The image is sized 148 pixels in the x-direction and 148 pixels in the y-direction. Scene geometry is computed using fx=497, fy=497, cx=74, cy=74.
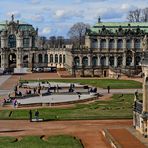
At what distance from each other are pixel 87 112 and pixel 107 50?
84401mm

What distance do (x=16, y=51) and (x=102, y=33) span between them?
141ft

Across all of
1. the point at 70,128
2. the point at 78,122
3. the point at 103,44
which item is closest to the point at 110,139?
the point at 70,128

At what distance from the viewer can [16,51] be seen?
17950 cm

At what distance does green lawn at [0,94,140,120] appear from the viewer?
61.1 metres

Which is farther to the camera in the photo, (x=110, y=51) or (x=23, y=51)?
(x=23, y=51)

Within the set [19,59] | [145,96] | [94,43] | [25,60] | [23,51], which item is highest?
[94,43]

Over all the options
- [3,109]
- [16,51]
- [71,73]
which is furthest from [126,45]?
[3,109]

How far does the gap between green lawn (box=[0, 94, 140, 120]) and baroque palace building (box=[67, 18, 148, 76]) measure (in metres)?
70.2

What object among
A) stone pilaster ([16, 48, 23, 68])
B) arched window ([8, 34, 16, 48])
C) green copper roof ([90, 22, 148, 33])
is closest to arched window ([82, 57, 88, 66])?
green copper roof ([90, 22, 148, 33])

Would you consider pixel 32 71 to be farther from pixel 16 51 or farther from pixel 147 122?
pixel 147 122

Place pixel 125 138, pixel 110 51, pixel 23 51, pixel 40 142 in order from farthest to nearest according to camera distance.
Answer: pixel 23 51
pixel 110 51
pixel 125 138
pixel 40 142

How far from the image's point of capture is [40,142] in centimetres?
4478

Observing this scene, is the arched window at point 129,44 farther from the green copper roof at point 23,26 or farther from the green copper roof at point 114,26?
the green copper roof at point 23,26

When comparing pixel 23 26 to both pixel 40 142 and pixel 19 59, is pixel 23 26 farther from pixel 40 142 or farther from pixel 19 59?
pixel 40 142
